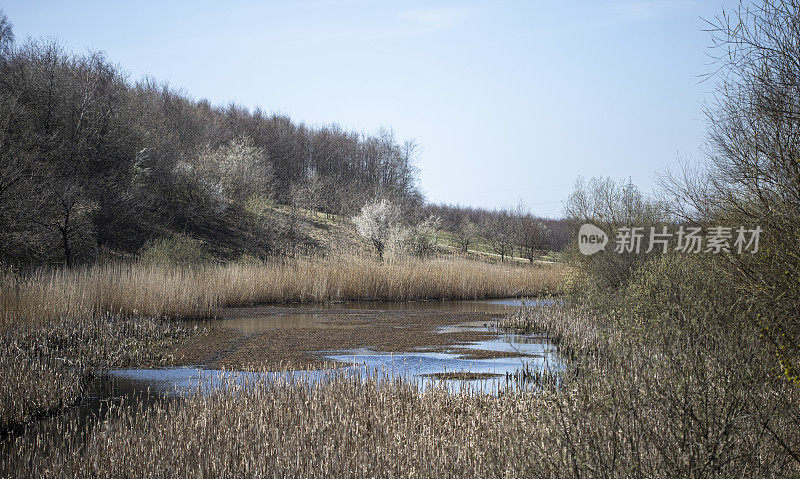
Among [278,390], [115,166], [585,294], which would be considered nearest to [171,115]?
[115,166]

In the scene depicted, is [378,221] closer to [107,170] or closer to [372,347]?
[107,170]

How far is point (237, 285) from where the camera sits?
20953 millimetres

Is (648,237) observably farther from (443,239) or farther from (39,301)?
(443,239)

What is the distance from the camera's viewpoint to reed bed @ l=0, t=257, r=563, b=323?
1295 centimetres

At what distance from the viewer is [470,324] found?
56.7 feet

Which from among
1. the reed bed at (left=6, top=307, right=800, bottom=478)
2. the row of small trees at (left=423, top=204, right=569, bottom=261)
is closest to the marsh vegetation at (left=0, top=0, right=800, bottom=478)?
the reed bed at (left=6, top=307, right=800, bottom=478)

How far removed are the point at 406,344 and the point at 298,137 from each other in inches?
1885

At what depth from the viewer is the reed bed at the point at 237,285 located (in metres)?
12.9

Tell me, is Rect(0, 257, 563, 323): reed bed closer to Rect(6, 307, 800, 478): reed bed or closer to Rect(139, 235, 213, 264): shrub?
Rect(139, 235, 213, 264): shrub
